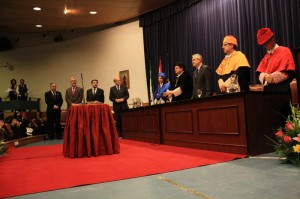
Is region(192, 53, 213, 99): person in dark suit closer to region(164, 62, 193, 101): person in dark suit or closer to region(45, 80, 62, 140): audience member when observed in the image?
region(164, 62, 193, 101): person in dark suit

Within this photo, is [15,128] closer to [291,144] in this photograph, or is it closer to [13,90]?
[13,90]

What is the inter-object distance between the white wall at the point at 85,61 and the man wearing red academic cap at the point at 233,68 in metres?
5.45

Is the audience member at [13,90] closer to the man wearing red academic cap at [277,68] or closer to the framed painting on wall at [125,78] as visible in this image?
the framed painting on wall at [125,78]

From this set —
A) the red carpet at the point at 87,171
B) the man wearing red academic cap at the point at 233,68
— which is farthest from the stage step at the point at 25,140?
the man wearing red academic cap at the point at 233,68

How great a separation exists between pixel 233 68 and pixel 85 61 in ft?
25.8

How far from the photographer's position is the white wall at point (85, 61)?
380 inches

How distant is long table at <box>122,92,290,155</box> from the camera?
3.14 meters

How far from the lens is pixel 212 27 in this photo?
7.21 metres

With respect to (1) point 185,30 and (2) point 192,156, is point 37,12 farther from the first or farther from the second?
(2) point 192,156

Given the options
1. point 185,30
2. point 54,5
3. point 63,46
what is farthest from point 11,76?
point 185,30

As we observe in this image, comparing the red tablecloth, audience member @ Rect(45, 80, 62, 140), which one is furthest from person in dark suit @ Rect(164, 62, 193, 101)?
audience member @ Rect(45, 80, 62, 140)

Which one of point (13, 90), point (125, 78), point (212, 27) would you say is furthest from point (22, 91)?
point (212, 27)

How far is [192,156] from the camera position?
131 inches

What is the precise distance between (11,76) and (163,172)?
35.0 ft
